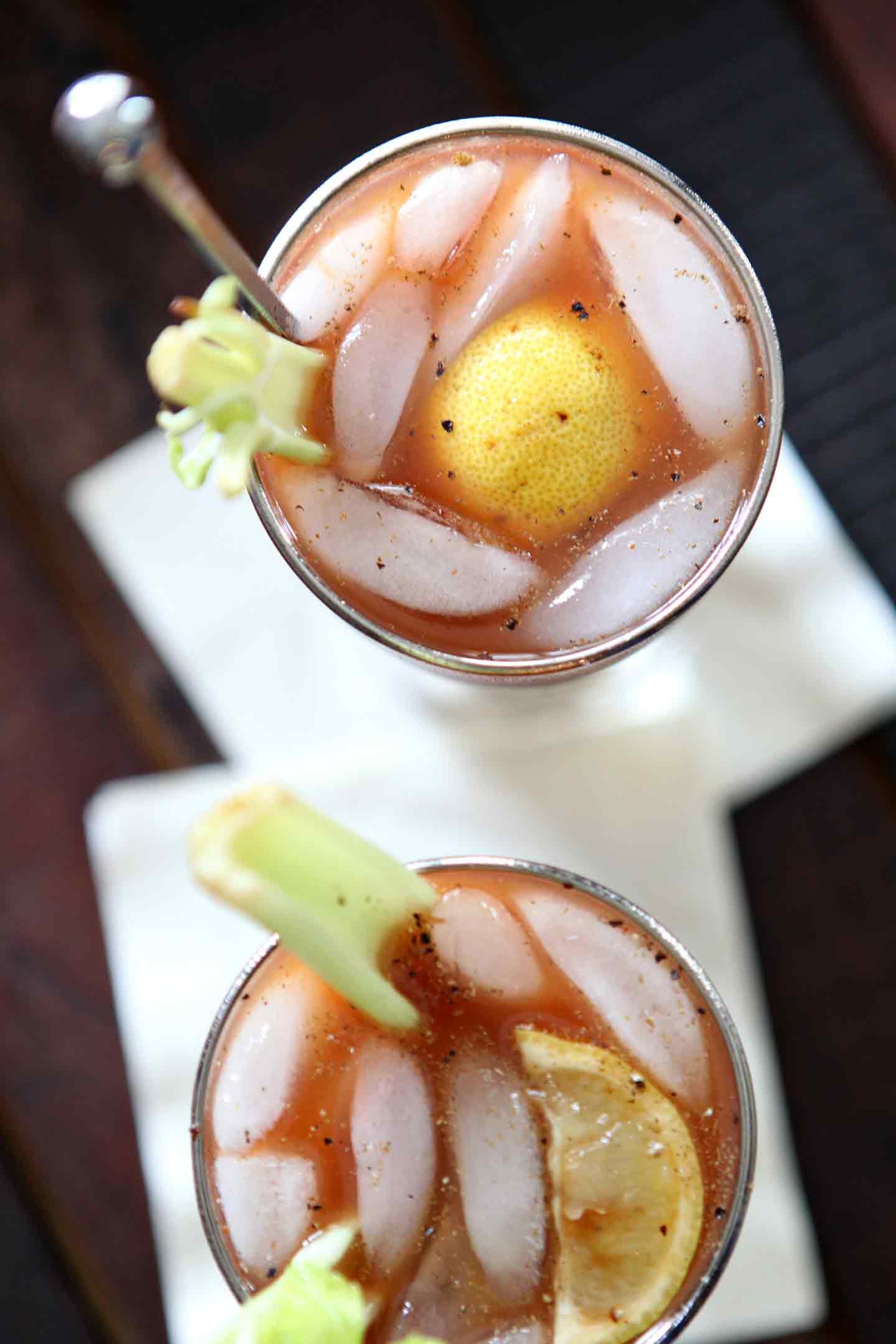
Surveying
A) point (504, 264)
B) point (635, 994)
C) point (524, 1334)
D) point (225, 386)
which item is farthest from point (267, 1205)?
point (504, 264)

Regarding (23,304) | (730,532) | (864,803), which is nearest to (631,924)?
(730,532)

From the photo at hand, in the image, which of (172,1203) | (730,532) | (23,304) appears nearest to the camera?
(730,532)

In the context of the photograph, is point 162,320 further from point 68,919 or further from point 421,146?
point 68,919

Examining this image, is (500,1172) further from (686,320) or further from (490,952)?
(686,320)

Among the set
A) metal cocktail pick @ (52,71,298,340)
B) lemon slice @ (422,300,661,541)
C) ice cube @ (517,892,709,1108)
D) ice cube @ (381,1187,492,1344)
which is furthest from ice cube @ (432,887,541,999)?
metal cocktail pick @ (52,71,298,340)

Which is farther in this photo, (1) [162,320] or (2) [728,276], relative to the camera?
(1) [162,320]

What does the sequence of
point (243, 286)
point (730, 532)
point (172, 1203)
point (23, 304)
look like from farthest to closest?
point (23, 304)
point (172, 1203)
point (730, 532)
point (243, 286)

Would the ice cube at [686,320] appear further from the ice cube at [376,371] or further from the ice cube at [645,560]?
the ice cube at [376,371]

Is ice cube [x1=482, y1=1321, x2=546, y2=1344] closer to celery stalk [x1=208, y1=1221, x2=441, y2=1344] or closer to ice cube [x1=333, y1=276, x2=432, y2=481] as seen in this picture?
celery stalk [x1=208, y1=1221, x2=441, y2=1344]
